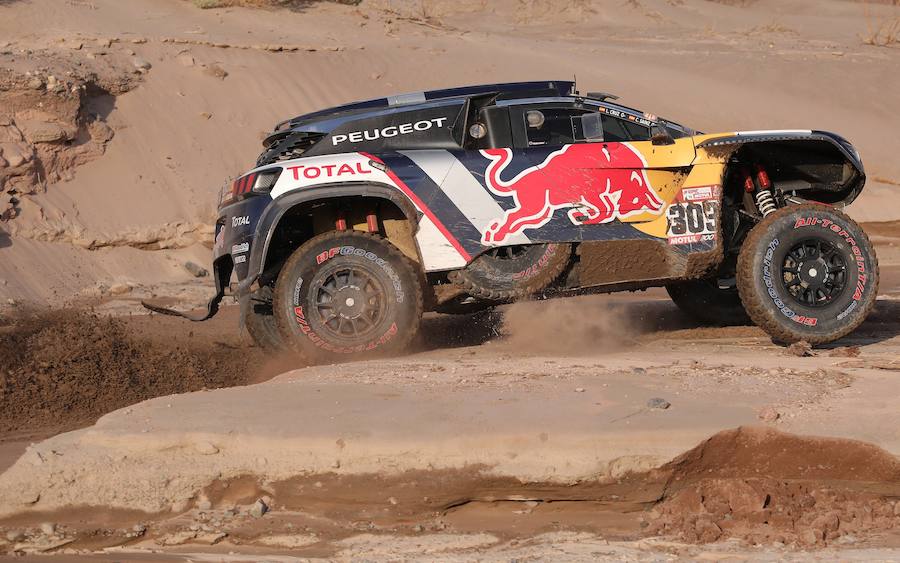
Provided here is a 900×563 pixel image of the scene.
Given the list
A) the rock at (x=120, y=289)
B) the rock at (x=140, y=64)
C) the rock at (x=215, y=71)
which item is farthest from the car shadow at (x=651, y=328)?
the rock at (x=215, y=71)

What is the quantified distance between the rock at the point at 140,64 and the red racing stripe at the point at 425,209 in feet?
33.9

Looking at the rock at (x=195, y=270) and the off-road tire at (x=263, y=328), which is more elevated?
the rock at (x=195, y=270)

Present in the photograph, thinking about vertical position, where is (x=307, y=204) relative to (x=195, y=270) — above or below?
above

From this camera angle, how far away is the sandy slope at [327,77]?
1475 cm

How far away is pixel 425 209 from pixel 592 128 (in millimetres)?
1346

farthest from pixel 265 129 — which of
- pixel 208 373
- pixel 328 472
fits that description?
pixel 328 472

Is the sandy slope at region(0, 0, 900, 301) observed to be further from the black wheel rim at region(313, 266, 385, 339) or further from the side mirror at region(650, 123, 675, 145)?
the side mirror at region(650, 123, 675, 145)

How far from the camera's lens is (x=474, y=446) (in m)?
5.55

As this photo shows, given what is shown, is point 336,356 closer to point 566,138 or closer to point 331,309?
point 331,309

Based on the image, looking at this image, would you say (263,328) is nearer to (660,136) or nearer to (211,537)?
(660,136)

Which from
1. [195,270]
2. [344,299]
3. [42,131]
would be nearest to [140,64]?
[42,131]

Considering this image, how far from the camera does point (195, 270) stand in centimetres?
1441

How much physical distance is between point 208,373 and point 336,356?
1401mm

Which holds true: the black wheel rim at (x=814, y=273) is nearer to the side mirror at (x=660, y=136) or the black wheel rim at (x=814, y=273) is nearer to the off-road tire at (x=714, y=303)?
the side mirror at (x=660, y=136)
